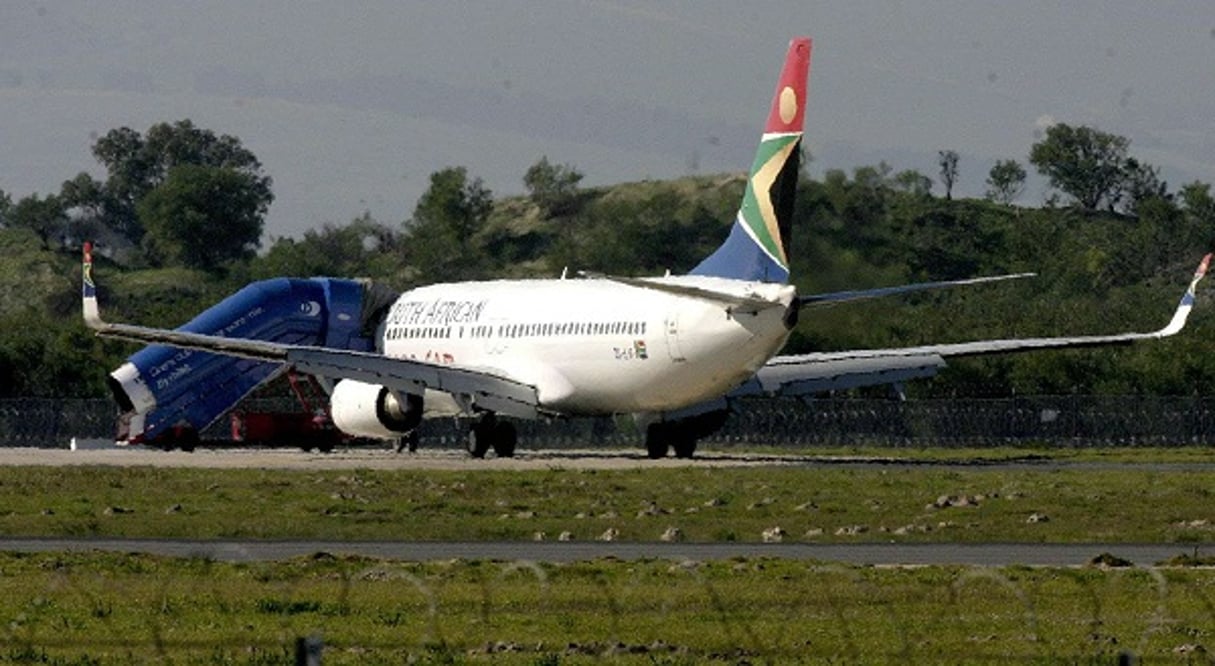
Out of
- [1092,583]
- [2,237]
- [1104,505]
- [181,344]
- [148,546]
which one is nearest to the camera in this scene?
[1092,583]

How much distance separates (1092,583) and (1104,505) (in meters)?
15.6

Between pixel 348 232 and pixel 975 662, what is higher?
pixel 348 232

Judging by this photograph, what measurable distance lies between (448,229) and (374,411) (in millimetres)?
67416

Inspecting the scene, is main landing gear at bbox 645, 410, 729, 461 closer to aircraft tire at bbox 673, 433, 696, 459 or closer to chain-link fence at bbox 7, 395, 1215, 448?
aircraft tire at bbox 673, 433, 696, 459

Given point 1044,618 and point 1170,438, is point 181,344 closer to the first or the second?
point 1170,438

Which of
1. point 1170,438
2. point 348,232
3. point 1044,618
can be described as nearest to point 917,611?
point 1044,618

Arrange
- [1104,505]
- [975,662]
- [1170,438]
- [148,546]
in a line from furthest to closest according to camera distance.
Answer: [1170,438]
[1104,505]
[148,546]
[975,662]

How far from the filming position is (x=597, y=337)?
62.8m

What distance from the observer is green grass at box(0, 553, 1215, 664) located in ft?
71.7

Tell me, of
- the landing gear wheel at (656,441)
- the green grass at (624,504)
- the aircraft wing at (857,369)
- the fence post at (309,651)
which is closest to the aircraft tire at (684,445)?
the landing gear wheel at (656,441)

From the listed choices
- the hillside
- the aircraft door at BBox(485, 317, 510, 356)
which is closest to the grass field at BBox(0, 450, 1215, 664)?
the aircraft door at BBox(485, 317, 510, 356)

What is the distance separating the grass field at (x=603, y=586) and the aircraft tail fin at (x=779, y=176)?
890 cm

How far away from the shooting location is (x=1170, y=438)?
257 feet

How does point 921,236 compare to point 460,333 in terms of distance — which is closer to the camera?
point 460,333
